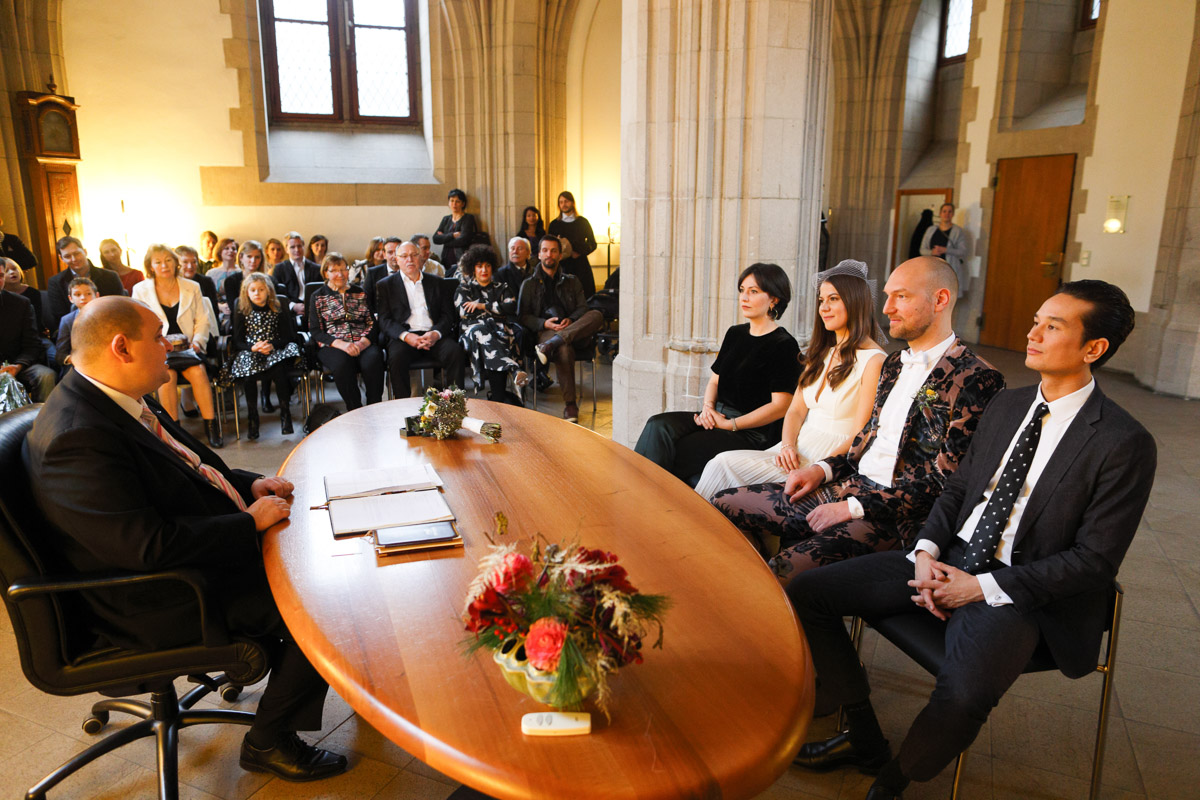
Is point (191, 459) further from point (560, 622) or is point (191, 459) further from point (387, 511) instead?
point (560, 622)

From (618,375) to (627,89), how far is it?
5.76 feet

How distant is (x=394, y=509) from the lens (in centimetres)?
221

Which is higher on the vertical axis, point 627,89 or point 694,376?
point 627,89

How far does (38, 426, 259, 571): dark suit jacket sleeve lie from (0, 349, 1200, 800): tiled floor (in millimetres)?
785

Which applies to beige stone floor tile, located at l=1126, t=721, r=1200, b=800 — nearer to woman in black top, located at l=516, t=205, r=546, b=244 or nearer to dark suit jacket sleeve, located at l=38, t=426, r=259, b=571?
dark suit jacket sleeve, located at l=38, t=426, r=259, b=571

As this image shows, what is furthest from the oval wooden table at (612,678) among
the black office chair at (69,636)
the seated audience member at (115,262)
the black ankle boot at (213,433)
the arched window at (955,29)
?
the arched window at (955,29)

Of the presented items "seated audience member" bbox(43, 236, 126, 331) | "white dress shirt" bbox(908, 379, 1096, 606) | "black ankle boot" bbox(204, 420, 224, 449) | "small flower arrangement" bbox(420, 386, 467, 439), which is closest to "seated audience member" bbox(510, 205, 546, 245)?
"seated audience member" bbox(43, 236, 126, 331)

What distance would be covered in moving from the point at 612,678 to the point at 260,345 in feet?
16.5

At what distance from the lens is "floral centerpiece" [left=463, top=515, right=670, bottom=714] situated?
1247 mm

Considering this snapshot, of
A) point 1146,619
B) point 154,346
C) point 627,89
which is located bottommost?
point 1146,619

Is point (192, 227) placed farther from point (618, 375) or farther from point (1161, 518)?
point (1161, 518)

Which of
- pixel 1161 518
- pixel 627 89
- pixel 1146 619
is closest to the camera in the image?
pixel 1146 619

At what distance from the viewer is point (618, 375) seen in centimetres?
526

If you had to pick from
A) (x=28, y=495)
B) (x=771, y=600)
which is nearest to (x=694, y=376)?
(x=771, y=600)
